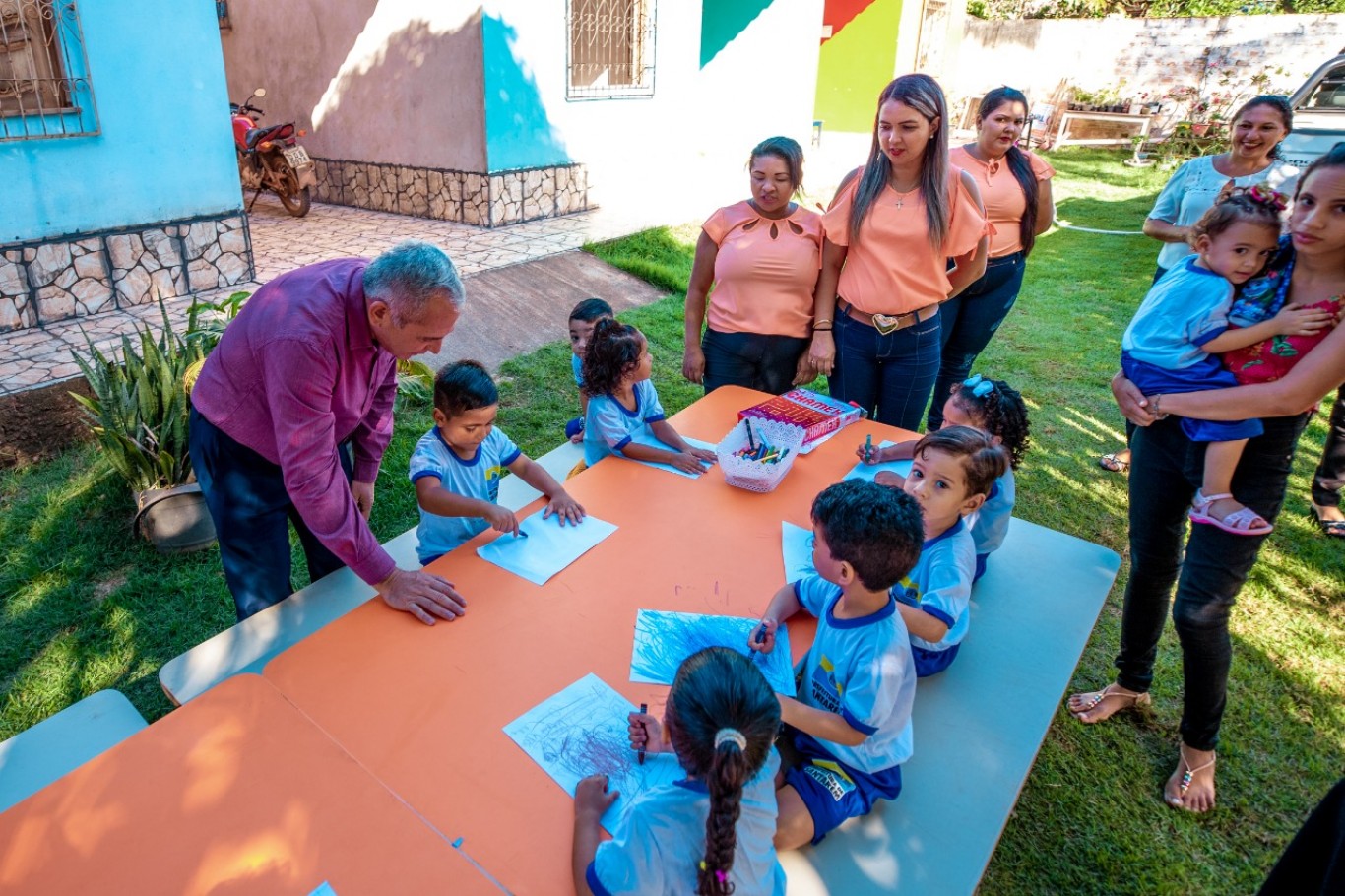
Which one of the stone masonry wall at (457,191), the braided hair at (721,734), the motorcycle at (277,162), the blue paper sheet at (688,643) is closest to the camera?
the braided hair at (721,734)

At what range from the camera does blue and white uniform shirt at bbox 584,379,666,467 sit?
266 cm

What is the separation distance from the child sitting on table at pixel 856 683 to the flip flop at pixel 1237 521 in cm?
91

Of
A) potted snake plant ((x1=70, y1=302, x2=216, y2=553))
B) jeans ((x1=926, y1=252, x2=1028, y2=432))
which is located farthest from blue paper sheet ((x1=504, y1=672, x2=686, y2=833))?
jeans ((x1=926, y1=252, x2=1028, y2=432))

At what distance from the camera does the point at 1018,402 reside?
239 centimetres

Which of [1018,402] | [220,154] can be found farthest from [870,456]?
[220,154]

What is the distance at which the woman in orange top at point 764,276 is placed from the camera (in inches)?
117

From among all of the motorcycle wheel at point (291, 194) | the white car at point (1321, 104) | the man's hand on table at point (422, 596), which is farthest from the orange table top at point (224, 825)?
the motorcycle wheel at point (291, 194)

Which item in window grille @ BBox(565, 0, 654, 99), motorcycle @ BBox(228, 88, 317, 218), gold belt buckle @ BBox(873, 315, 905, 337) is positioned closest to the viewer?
gold belt buckle @ BBox(873, 315, 905, 337)

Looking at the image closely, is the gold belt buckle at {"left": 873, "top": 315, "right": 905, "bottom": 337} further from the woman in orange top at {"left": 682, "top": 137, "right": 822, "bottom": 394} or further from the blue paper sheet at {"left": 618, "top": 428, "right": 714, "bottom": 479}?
the blue paper sheet at {"left": 618, "top": 428, "right": 714, "bottom": 479}

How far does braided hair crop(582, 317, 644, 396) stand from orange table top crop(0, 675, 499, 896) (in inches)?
60.6

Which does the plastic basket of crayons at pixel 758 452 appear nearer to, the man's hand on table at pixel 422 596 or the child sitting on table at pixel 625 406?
the child sitting on table at pixel 625 406

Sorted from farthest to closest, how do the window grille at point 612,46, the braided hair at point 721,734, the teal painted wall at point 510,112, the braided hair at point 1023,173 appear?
the window grille at point 612,46 < the teal painted wall at point 510,112 < the braided hair at point 1023,173 < the braided hair at point 721,734

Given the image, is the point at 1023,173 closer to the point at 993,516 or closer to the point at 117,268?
the point at 993,516

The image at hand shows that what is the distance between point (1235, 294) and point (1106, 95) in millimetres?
16420
